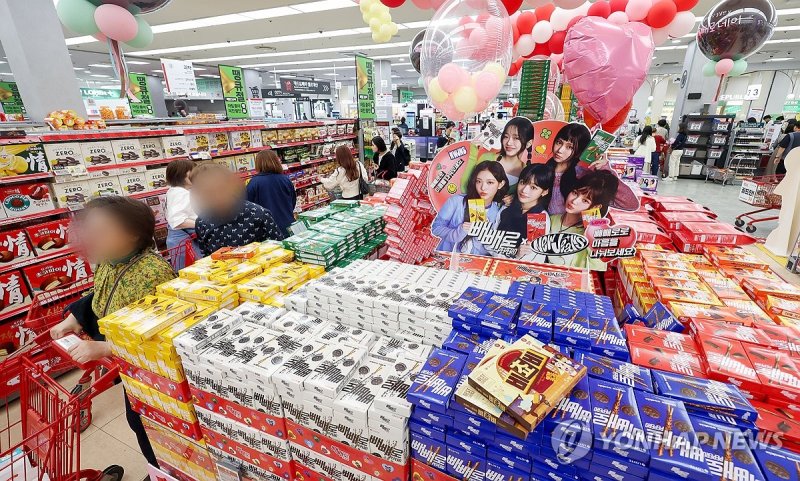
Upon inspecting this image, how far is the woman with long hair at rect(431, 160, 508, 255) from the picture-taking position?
2291mm

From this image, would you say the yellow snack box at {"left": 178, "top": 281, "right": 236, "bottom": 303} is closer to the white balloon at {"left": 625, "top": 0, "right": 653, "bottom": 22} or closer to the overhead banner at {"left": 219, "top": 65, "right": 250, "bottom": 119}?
the white balloon at {"left": 625, "top": 0, "right": 653, "bottom": 22}

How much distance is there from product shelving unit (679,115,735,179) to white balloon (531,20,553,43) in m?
11.5

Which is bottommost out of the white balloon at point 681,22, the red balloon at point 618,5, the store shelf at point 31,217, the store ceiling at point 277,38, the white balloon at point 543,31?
the store shelf at point 31,217

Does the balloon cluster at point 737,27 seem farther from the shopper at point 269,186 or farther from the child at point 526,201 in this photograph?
the shopper at point 269,186

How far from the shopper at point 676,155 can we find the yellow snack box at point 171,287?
14.6 metres

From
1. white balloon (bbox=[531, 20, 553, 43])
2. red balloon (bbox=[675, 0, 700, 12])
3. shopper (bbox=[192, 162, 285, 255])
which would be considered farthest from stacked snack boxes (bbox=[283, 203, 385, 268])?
red balloon (bbox=[675, 0, 700, 12])

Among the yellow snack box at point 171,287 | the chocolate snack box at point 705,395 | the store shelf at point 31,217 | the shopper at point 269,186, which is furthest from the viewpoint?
the shopper at point 269,186

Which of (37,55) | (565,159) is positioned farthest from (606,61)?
(37,55)

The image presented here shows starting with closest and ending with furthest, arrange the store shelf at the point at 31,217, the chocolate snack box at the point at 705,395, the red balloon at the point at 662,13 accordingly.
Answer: the chocolate snack box at the point at 705,395
the store shelf at the point at 31,217
the red balloon at the point at 662,13

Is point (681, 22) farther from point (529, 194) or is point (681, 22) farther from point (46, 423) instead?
point (46, 423)

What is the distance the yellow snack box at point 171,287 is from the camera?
200 centimetres

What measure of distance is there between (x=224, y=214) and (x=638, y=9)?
163 inches

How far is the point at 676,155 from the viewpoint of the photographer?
11.9 metres

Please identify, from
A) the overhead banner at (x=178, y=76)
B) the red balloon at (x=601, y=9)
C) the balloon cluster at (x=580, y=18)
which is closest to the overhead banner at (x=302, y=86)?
the overhead banner at (x=178, y=76)
